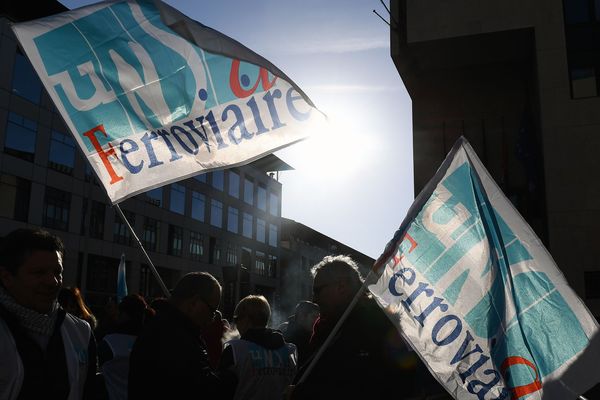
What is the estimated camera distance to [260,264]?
191 feet

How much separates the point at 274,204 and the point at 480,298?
5852 centimetres

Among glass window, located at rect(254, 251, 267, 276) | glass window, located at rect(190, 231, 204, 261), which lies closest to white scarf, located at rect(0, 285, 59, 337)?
glass window, located at rect(190, 231, 204, 261)

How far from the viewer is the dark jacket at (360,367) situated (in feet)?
11.2

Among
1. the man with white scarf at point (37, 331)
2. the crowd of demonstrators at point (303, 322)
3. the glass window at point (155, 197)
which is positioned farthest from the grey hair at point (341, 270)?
the glass window at point (155, 197)

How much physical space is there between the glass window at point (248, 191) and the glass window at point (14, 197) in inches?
1097

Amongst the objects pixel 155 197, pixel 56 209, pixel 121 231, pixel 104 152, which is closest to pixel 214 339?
pixel 104 152

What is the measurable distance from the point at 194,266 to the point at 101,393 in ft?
141

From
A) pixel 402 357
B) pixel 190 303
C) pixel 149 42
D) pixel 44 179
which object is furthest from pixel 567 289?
pixel 44 179

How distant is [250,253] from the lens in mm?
55938

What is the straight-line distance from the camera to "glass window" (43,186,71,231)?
3061cm

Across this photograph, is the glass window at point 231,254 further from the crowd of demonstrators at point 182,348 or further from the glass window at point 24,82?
the crowd of demonstrators at point 182,348

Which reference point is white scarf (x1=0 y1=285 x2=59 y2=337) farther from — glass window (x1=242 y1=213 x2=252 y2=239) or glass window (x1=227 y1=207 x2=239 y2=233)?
glass window (x1=242 y1=213 x2=252 y2=239)

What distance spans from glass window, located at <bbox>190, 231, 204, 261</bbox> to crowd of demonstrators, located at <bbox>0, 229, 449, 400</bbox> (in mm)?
41174

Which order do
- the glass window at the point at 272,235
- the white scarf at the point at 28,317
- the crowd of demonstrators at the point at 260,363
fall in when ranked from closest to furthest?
the white scarf at the point at 28,317 < the crowd of demonstrators at the point at 260,363 < the glass window at the point at 272,235
